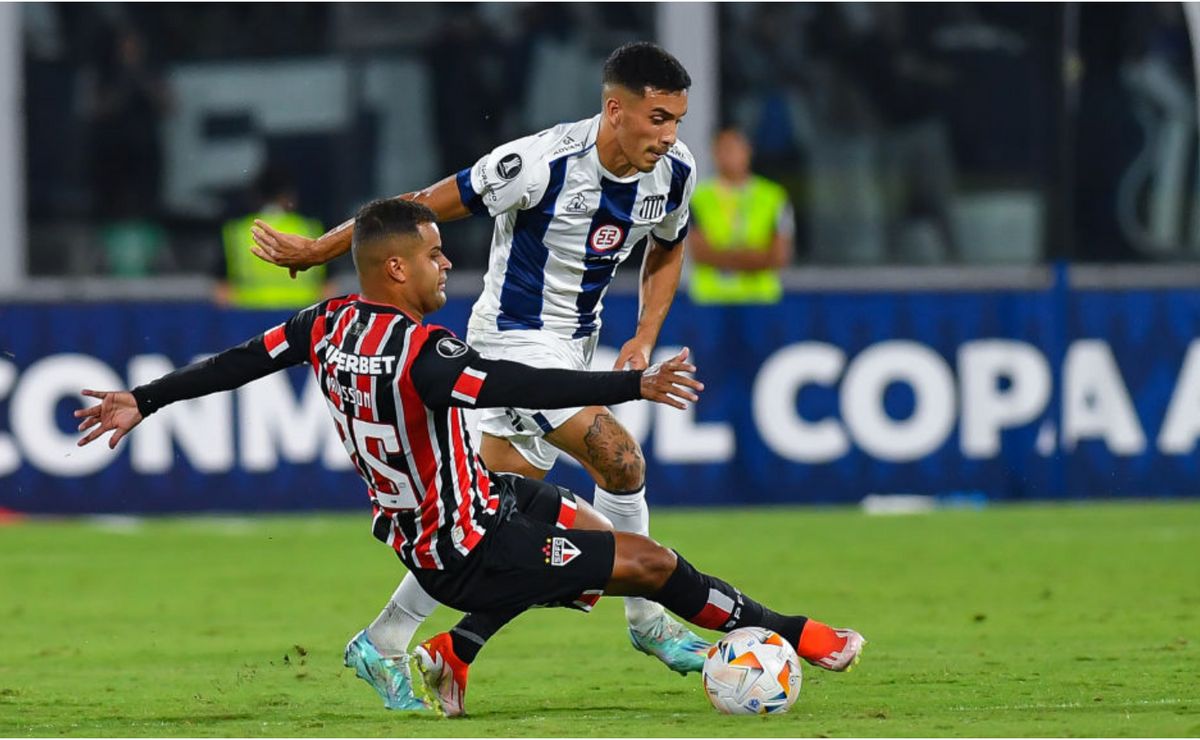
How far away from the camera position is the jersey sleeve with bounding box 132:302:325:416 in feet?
21.9

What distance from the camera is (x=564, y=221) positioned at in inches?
304

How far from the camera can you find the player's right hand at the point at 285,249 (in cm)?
704

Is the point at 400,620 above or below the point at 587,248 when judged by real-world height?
below

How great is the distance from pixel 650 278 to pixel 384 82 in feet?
33.9

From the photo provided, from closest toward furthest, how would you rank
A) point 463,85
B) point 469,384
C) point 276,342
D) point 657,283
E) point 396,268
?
point 469,384, point 396,268, point 276,342, point 657,283, point 463,85

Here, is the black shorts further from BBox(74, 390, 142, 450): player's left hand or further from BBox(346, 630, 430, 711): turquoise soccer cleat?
BBox(74, 390, 142, 450): player's left hand

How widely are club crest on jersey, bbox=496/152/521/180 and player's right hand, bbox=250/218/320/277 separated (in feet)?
2.50

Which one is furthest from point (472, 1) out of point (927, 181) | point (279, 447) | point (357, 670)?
point (357, 670)

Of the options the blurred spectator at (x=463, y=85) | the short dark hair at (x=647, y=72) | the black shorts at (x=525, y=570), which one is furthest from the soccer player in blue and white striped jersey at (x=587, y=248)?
the blurred spectator at (x=463, y=85)

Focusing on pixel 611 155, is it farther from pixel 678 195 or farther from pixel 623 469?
pixel 623 469

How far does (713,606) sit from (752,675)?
0.29 metres

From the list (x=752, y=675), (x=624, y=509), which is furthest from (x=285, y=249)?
(x=752, y=675)

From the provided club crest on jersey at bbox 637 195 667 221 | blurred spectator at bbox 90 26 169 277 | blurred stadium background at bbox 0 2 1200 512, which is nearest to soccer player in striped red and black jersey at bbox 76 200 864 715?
club crest on jersey at bbox 637 195 667 221

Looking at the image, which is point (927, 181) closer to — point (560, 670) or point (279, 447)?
point (279, 447)
